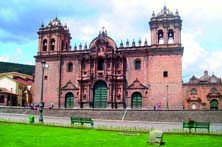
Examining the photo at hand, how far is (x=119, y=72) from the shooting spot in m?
45.9

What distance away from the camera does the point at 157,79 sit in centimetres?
4322

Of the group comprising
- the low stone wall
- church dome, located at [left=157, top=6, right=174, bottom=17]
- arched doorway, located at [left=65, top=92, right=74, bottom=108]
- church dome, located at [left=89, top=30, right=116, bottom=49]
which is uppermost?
church dome, located at [left=157, top=6, right=174, bottom=17]

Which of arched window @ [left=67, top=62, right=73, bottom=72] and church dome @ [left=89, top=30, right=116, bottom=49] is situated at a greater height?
church dome @ [left=89, top=30, right=116, bottom=49]

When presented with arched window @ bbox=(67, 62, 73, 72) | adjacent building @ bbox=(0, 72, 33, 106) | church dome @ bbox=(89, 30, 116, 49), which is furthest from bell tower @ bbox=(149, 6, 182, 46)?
adjacent building @ bbox=(0, 72, 33, 106)

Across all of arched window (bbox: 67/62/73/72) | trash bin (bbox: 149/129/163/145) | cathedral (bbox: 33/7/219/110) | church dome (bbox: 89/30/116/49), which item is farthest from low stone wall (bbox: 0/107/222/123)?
trash bin (bbox: 149/129/163/145)

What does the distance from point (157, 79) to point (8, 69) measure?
173 ft

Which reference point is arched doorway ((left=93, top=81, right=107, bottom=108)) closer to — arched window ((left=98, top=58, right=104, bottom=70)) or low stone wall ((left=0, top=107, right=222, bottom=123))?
arched window ((left=98, top=58, right=104, bottom=70))

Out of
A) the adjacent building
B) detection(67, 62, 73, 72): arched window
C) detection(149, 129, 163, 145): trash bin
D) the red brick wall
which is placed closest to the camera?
detection(149, 129, 163, 145): trash bin

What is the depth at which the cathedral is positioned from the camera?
4288 centimetres

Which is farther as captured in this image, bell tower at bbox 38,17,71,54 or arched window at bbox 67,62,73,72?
bell tower at bbox 38,17,71,54

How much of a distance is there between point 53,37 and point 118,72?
524 inches

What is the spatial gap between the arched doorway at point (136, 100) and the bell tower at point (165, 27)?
795 cm

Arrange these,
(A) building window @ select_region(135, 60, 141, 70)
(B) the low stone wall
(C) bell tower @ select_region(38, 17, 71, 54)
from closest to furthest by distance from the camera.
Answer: (B) the low stone wall < (A) building window @ select_region(135, 60, 141, 70) < (C) bell tower @ select_region(38, 17, 71, 54)

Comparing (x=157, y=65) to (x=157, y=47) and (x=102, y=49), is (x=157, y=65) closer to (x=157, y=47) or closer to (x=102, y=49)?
(x=157, y=47)
